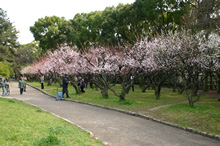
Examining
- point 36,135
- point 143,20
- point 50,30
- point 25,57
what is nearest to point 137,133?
point 36,135

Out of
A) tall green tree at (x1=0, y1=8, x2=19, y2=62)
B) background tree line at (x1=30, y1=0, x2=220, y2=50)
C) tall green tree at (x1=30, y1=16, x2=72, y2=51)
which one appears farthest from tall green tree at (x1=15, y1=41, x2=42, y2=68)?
background tree line at (x1=30, y1=0, x2=220, y2=50)

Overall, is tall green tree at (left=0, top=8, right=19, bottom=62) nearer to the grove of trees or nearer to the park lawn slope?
the grove of trees

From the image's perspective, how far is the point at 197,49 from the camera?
1334cm

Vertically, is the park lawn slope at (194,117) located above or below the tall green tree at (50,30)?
below

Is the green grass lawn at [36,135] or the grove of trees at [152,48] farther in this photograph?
the grove of trees at [152,48]

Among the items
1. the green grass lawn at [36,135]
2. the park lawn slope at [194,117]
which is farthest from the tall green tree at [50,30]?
the green grass lawn at [36,135]

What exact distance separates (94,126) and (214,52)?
33.4ft

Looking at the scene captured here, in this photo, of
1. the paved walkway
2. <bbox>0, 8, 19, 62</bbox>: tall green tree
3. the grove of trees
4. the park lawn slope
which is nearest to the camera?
the paved walkway

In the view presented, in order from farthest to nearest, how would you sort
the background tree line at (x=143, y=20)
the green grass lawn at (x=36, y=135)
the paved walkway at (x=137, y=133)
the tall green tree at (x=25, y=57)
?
the tall green tree at (x=25, y=57) < the background tree line at (x=143, y=20) < the paved walkway at (x=137, y=133) < the green grass lawn at (x=36, y=135)

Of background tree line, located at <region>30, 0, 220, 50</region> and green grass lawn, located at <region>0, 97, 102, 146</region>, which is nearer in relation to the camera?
green grass lawn, located at <region>0, 97, 102, 146</region>

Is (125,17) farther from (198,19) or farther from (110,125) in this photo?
(110,125)

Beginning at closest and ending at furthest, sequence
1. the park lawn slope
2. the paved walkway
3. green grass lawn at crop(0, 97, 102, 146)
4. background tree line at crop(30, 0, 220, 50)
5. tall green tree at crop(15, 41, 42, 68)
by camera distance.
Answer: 1. green grass lawn at crop(0, 97, 102, 146)
2. the paved walkway
3. the park lawn slope
4. background tree line at crop(30, 0, 220, 50)
5. tall green tree at crop(15, 41, 42, 68)

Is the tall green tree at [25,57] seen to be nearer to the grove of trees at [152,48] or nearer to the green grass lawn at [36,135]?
the grove of trees at [152,48]

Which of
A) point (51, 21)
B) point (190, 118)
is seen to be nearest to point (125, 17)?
point (190, 118)
